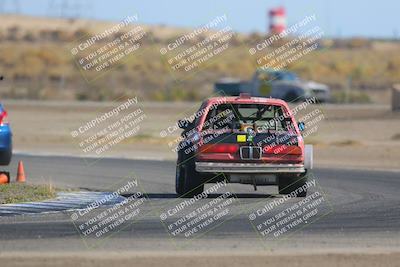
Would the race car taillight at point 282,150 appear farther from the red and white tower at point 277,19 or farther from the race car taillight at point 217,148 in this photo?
the red and white tower at point 277,19

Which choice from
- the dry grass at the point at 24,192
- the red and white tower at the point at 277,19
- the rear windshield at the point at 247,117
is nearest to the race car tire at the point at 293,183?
the rear windshield at the point at 247,117

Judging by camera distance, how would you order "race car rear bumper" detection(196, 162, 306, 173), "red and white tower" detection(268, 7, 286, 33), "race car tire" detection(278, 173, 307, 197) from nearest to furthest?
"race car rear bumper" detection(196, 162, 306, 173) → "race car tire" detection(278, 173, 307, 197) → "red and white tower" detection(268, 7, 286, 33)

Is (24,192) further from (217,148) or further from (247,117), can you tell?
(247,117)

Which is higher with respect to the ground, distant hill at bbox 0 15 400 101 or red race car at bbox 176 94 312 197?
red race car at bbox 176 94 312 197

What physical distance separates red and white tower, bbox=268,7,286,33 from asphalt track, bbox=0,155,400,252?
7641 cm

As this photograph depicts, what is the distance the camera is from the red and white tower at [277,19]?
9731cm

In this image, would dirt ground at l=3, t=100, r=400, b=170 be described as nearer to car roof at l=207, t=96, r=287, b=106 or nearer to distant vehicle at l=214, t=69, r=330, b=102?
distant vehicle at l=214, t=69, r=330, b=102

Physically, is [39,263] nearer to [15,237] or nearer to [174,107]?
[15,237]

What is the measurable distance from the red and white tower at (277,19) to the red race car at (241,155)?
263 feet

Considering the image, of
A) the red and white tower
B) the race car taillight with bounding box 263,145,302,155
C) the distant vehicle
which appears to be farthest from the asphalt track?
the red and white tower

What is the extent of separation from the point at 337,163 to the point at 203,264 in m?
16.9

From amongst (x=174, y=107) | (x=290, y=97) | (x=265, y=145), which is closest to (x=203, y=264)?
(x=265, y=145)

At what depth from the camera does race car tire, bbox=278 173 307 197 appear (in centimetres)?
1722

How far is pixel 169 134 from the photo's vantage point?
119ft
